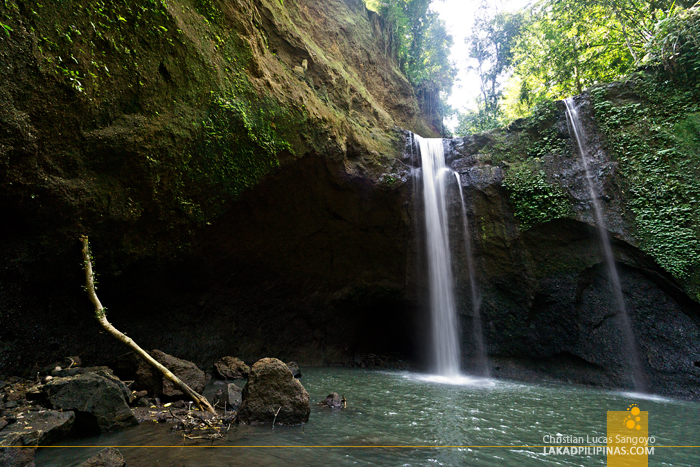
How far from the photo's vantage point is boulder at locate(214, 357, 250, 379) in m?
7.67

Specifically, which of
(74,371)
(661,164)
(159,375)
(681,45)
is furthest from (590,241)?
(74,371)

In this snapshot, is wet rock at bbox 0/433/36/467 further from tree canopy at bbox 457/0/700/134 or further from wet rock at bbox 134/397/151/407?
tree canopy at bbox 457/0/700/134

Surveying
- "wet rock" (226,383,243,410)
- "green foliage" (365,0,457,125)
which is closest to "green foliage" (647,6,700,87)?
"green foliage" (365,0,457,125)

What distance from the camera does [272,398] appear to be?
4.34 m

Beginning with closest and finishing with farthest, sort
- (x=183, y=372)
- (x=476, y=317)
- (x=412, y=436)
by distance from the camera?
(x=412, y=436) < (x=183, y=372) < (x=476, y=317)

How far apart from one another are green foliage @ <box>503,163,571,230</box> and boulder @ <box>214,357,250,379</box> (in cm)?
854

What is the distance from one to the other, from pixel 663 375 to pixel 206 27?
12903 mm

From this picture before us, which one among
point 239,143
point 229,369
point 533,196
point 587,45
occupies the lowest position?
point 229,369

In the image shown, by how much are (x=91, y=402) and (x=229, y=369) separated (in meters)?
4.22

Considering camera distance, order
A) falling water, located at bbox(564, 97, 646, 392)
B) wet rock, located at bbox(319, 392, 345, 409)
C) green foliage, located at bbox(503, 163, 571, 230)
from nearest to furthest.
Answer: wet rock, located at bbox(319, 392, 345, 409), falling water, located at bbox(564, 97, 646, 392), green foliage, located at bbox(503, 163, 571, 230)

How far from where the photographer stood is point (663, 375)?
7793 mm

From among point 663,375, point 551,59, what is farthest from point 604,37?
point 663,375

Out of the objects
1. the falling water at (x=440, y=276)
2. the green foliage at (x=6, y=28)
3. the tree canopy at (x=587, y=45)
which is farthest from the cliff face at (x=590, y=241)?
the green foliage at (x=6, y=28)

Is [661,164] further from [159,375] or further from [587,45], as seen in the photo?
[159,375]
